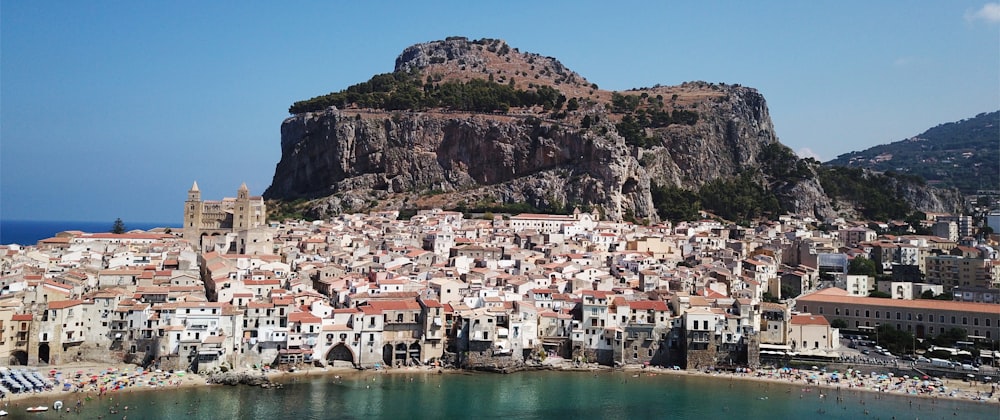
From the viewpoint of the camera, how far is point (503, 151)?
272ft

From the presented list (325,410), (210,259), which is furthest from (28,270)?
(325,410)

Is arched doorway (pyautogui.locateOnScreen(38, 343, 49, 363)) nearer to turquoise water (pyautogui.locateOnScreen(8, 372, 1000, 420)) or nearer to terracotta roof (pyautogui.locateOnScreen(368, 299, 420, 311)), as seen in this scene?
turquoise water (pyautogui.locateOnScreen(8, 372, 1000, 420))

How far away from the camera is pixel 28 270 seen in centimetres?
3991

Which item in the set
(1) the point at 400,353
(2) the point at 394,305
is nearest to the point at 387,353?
(1) the point at 400,353

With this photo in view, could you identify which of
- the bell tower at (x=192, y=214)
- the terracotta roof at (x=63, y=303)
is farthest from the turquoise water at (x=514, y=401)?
the bell tower at (x=192, y=214)

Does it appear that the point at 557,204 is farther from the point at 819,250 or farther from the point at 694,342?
the point at 694,342

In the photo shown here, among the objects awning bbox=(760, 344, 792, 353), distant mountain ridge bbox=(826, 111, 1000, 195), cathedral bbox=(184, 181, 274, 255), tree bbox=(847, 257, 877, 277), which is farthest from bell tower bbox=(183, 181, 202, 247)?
distant mountain ridge bbox=(826, 111, 1000, 195)

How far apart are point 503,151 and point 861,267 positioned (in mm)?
35887

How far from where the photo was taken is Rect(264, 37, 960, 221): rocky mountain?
3100 inches

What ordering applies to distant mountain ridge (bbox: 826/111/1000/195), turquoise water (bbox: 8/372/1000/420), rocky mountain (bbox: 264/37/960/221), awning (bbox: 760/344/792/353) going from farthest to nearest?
distant mountain ridge (bbox: 826/111/1000/195) < rocky mountain (bbox: 264/37/960/221) < awning (bbox: 760/344/792/353) < turquoise water (bbox: 8/372/1000/420)

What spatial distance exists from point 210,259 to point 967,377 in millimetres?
34671

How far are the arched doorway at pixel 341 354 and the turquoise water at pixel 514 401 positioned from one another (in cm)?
154

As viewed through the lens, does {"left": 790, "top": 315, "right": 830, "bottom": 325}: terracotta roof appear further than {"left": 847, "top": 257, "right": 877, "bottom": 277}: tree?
No

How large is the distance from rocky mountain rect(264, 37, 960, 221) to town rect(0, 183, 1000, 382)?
22034 millimetres
